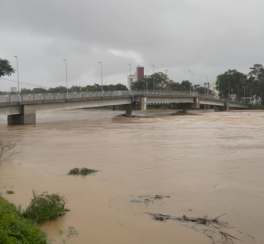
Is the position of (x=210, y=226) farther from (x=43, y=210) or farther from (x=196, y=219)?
(x=43, y=210)

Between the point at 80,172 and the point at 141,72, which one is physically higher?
the point at 141,72

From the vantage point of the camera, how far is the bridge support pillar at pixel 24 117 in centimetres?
4062

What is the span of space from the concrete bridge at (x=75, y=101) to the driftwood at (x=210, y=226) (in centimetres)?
3294

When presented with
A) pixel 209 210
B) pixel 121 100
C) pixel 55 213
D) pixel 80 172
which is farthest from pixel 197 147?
pixel 121 100

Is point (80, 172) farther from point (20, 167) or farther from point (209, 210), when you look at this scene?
point (209, 210)

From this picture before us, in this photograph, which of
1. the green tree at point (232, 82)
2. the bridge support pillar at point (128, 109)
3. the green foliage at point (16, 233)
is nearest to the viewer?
the green foliage at point (16, 233)

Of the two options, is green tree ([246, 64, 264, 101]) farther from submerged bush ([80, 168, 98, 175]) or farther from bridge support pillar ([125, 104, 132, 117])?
submerged bush ([80, 168, 98, 175])

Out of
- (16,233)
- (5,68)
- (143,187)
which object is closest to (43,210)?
(16,233)

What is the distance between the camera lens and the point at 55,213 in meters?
7.84

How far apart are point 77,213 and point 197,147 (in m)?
13.4

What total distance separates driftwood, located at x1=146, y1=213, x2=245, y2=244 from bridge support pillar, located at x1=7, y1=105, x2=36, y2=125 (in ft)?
114

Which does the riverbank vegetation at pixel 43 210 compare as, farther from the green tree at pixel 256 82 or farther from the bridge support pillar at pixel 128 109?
the green tree at pixel 256 82

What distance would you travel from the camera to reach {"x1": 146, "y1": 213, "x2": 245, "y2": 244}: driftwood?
6846 mm

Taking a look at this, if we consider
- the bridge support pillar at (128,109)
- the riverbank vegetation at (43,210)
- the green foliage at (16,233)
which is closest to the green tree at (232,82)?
the bridge support pillar at (128,109)
